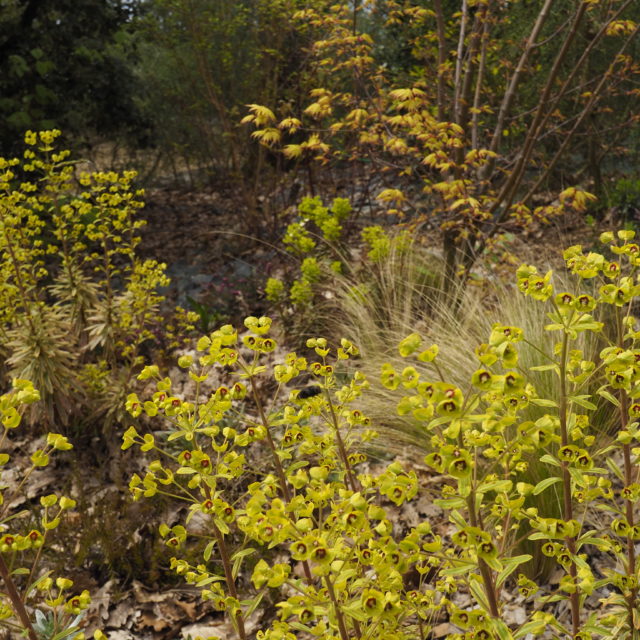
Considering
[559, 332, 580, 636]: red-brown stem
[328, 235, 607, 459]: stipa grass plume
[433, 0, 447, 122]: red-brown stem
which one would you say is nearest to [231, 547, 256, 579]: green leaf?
[559, 332, 580, 636]: red-brown stem

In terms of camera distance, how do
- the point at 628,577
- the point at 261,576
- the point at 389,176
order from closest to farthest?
the point at 261,576 < the point at 628,577 < the point at 389,176

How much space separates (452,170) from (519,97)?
279 centimetres

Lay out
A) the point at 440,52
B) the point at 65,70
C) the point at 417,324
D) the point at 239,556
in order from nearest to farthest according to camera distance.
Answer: the point at 239,556
the point at 417,324
the point at 440,52
the point at 65,70

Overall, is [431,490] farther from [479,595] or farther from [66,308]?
[66,308]

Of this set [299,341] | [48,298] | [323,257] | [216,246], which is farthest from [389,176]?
[48,298]

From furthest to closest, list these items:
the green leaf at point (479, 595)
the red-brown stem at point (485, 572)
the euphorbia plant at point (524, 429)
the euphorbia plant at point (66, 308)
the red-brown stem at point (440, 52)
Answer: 1. the red-brown stem at point (440, 52)
2. the euphorbia plant at point (66, 308)
3. the green leaf at point (479, 595)
4. the red-brown stem at point (485, 572)
5. the euphorbia plant at point (524, 429)

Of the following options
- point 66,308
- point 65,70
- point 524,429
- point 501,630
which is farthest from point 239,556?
point 65,70

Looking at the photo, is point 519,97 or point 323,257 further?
point 519,97

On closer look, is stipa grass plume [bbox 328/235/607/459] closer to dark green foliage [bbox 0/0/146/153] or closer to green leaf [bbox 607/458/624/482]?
green leaf [bbox 607/458/624/482]

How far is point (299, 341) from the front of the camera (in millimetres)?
4082

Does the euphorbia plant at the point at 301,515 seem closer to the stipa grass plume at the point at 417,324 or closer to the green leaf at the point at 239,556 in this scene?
the green leaf at the point at 239,556

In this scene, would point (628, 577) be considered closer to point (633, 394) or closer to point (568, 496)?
point (568, 496)

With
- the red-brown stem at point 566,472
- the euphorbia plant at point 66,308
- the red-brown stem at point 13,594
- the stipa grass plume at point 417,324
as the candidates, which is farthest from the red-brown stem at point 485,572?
the euphorbia plant at point 66,308

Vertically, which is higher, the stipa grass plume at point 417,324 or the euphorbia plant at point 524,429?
the euphorbia plant at point 524,429
